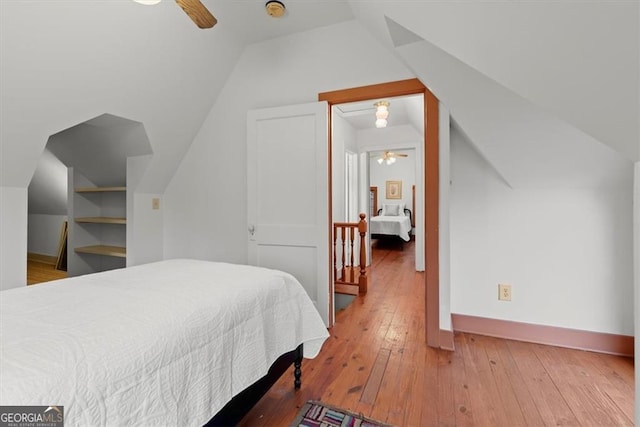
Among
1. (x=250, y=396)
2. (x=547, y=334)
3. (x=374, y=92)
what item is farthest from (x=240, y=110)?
(x=547, y=334)

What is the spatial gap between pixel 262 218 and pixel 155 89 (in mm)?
1423

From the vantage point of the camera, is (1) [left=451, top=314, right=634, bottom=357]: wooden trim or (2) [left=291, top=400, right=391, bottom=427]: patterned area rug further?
(1) [left=451, top=314, right=634, bottom=357]: wooden trim

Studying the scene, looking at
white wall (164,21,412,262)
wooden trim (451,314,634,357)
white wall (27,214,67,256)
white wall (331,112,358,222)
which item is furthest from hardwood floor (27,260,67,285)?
wooden trim (451,314,634,357)

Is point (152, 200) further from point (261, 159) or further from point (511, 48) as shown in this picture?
point (511, 48)

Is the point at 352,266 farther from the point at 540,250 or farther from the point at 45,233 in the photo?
the point at 45,233

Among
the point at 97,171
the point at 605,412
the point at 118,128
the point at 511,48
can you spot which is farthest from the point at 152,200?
the point at 605,412

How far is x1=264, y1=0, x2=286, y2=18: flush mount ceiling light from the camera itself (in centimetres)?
220

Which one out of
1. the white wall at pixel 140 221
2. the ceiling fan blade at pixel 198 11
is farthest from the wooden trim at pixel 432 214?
the white wall at pixel 140 221

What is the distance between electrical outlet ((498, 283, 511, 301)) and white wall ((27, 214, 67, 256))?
5.81m

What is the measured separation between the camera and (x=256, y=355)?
119 centimetres

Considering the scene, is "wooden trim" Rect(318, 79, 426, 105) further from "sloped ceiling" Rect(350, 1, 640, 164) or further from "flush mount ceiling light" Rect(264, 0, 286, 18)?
"sloped ceiling" Rect(350, 1, 640, 164)

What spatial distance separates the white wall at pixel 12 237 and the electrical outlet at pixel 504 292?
3.65m

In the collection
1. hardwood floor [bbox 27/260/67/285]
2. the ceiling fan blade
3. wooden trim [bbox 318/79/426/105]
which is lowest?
hardwood floor [bbox 27/260/67/285]

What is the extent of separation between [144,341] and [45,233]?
5452mm
